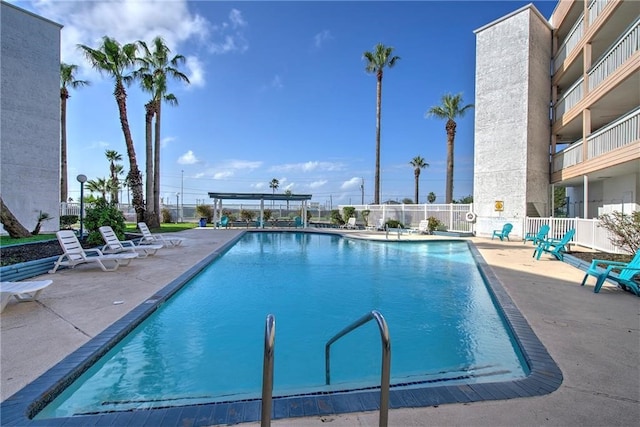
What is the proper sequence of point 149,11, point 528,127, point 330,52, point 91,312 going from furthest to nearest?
point 330,52
point 528,127
point 149,11
point 91,312

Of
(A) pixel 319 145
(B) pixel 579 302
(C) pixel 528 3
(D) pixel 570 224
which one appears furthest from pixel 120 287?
(A) pixel 319 145

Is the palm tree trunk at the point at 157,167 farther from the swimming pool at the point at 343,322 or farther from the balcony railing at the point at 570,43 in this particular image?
the balcony railing at the point at 570,43

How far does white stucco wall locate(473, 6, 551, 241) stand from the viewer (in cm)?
1753

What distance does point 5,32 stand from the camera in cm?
1556

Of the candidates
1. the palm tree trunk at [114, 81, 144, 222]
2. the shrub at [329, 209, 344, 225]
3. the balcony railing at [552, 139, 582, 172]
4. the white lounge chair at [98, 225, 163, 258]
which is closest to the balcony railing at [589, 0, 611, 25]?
the balcony railing at [552, 139, 582, 172]

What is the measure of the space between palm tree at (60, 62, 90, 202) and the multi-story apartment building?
28.1 m

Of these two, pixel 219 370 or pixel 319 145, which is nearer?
pixel 219 370

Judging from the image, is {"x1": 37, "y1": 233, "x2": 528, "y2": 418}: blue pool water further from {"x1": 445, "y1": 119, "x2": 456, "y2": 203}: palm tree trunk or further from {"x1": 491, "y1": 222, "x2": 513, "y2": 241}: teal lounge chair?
{"x1": 445, "y1": 119, "x2": 456, "y2": 203}: palm tree trunk

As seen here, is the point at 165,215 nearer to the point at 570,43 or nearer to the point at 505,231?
the point at 505,231

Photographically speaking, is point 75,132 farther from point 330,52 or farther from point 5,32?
point 330,52

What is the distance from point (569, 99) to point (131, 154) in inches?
941

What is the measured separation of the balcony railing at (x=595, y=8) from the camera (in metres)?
13.3

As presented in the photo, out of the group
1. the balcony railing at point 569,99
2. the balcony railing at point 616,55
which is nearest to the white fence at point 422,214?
the balcony railing at point 569,99

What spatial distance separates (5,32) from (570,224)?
27.0 meters
